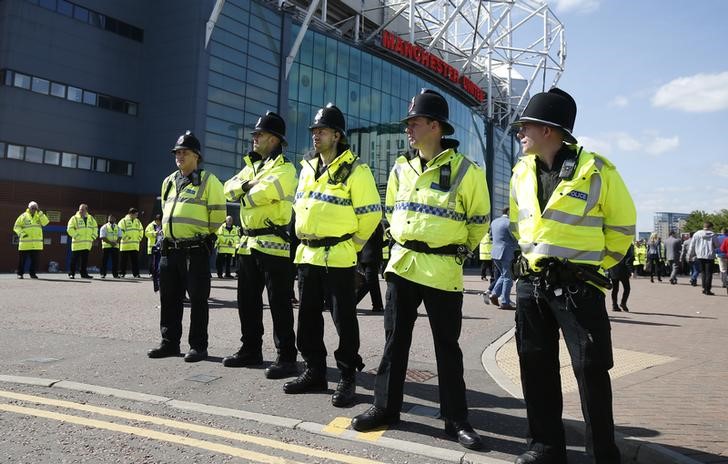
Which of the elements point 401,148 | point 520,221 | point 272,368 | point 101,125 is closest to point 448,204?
point 520,221

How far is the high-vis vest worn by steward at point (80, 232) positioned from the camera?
51.3 feet

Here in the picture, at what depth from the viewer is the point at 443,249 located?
3541 millimetres

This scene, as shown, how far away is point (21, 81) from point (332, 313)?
81.7 ft

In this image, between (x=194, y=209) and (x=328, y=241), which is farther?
(x=194, y=209)

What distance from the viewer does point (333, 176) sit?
4.27 metres

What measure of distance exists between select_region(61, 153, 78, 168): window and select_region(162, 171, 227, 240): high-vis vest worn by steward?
74.5 feet

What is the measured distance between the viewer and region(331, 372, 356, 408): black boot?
154 inches

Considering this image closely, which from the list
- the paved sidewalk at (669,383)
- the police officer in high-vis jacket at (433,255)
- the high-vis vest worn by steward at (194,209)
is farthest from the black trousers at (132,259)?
the police officer in high-vis jacket at (433,255)

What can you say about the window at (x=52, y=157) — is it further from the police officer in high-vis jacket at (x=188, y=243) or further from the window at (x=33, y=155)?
the police officer in high-vis jacket at (x=188, y=243)

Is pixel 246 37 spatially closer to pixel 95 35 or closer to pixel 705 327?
pixel 95 35

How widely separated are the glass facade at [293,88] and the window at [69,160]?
20.2ft

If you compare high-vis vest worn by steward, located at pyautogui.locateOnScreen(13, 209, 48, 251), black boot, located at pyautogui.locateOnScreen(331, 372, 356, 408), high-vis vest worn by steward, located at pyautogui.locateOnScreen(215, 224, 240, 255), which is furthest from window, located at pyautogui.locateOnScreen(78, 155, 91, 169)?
black boot, located at pyautogui.locateOnScreen(331, 372, 356, 408)

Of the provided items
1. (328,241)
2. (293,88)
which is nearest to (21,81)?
(293,88)

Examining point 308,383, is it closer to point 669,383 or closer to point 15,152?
point 669,383
